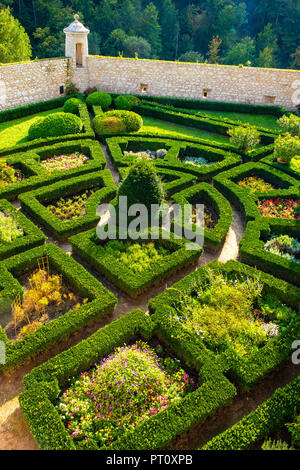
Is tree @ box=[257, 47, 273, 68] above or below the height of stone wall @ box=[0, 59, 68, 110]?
above

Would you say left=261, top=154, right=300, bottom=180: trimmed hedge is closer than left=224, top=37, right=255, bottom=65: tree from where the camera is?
Yes

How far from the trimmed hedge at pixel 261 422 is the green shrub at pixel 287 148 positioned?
1033cm

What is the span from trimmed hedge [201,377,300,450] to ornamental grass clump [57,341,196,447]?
112 cm

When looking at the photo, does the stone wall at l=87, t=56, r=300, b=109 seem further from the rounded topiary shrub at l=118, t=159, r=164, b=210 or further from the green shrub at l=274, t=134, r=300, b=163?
the rounded topiary shrub at l=118, t=159, r=164, b=210

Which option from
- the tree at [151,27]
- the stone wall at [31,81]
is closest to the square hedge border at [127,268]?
the stone wall at [31,81]

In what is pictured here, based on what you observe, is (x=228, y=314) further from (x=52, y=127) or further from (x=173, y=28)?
(x=173, y=28)

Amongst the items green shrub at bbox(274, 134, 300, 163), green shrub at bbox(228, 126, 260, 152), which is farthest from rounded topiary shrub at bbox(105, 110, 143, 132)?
green shrub at bbox(274, 134, 300, 163)

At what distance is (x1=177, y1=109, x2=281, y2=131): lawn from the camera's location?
20281 millimetres

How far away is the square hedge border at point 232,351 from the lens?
6.84 m

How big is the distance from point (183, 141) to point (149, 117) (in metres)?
4.78

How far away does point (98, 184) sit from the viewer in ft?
42.7
